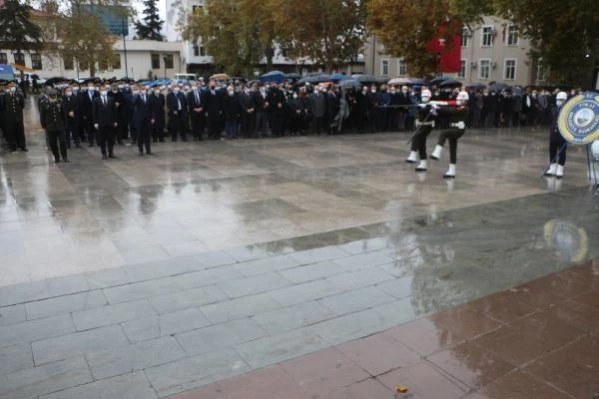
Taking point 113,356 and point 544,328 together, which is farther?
point 544,328

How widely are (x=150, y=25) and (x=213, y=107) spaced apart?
3078 inches

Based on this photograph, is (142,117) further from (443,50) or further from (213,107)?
(443,50)

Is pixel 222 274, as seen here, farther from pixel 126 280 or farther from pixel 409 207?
pixel 409 207

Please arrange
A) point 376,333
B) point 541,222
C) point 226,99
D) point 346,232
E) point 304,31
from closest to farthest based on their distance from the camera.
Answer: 1. point 376,333
2. point 346,232
3. point 541,222
4. point 226,99
5. point 304,31

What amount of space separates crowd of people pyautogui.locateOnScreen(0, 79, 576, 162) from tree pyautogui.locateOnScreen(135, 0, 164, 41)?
7393 centimetres

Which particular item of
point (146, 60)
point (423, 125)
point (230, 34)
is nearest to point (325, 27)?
point (230, 34)

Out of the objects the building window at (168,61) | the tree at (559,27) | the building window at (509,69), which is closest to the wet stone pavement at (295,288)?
the tree at (559,27)

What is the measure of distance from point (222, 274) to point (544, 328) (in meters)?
3.48

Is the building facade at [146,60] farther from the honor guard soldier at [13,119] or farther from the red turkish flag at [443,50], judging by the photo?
the honor guard soldier at [13,119]

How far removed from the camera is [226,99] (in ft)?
56.4

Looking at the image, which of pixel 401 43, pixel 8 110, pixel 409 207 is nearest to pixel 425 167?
pixel 409 207

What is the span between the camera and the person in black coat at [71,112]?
14977 millimetres

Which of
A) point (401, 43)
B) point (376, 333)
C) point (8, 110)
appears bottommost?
point (376, 333)

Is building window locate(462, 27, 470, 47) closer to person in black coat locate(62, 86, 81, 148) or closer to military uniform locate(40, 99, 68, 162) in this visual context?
person in black coat locate(62, 86, 81, 148)
